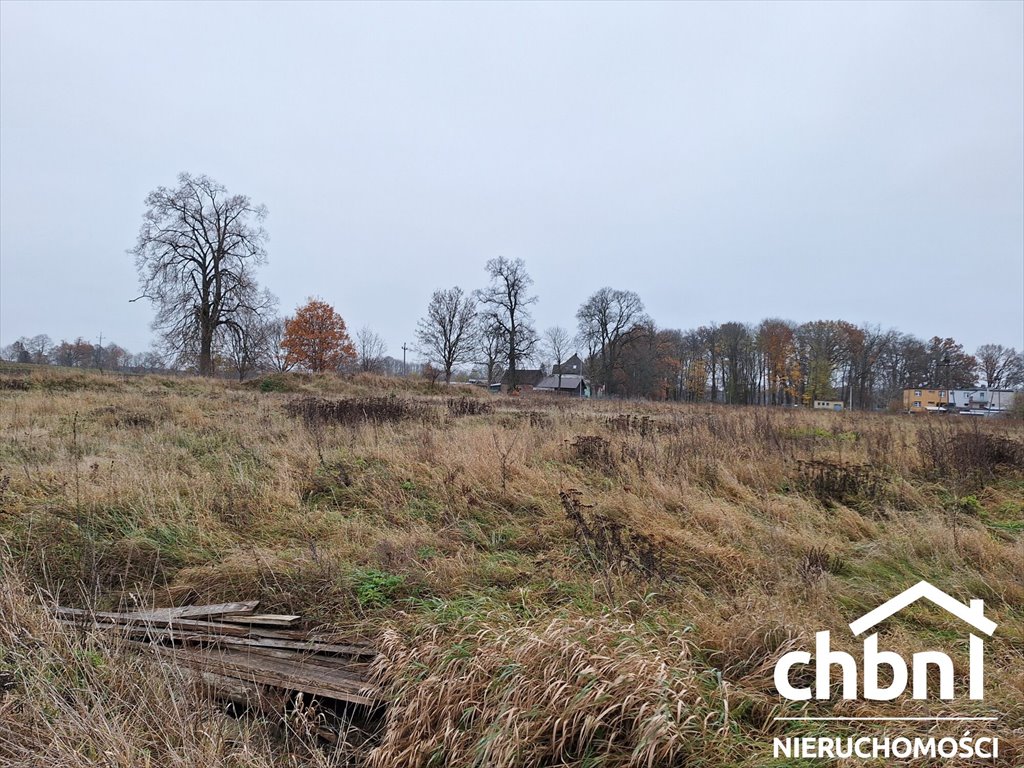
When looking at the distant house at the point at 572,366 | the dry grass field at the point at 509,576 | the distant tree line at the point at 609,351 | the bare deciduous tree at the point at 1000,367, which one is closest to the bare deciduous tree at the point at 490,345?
the distant tree line at the point at 609,351

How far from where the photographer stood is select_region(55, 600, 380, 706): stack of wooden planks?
2742 millimetres

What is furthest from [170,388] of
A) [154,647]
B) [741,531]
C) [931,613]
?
[931,613]

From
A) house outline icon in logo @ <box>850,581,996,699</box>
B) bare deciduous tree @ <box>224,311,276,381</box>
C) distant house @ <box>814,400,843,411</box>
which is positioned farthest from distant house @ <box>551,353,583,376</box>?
house outline icon in logo @ <box>850,581,996,699</box>

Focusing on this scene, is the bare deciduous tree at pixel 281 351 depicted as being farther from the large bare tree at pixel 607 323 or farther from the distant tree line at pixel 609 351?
the large bare tree at pixel 607 323

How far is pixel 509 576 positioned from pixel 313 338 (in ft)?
183

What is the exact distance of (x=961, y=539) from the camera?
4.05 m

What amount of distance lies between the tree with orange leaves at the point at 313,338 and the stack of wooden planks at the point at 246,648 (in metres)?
54.6

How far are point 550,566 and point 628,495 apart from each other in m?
1.80

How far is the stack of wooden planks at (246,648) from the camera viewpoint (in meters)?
2.74

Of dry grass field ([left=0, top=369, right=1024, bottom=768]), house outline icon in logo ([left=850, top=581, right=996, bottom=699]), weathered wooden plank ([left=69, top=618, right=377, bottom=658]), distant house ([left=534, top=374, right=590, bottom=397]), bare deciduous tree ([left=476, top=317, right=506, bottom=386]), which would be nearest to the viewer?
dry grass field ([left=0, top=369, right=1024, bottom=768])

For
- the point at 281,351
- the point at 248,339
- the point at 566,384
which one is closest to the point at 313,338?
the point at 281,351

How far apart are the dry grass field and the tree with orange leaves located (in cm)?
4861

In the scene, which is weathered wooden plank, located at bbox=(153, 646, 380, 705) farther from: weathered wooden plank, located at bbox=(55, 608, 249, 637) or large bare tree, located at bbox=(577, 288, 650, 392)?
large bare tree, located at bbox=(577, 288, 650, 392)

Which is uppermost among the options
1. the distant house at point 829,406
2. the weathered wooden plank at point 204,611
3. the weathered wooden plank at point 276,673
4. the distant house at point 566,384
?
the distant house at point 566,384
